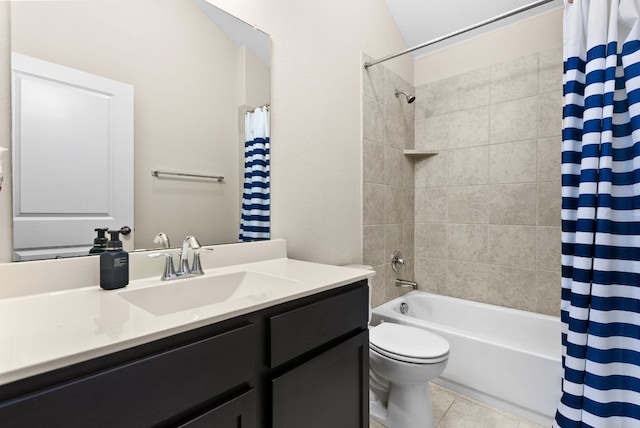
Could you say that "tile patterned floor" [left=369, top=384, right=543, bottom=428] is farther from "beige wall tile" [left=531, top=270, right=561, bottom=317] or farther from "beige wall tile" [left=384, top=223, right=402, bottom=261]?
"beige wall tile" [left=384, top=223, right=402, bottom=261]

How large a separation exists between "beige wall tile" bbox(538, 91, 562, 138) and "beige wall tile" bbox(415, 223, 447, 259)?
91 centimetres

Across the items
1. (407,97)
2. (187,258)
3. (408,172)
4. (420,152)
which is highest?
(407,97)

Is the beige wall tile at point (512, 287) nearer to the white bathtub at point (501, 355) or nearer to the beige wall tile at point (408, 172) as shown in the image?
the white bathtub at point (501, 355)

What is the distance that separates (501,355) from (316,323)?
1.29 metres

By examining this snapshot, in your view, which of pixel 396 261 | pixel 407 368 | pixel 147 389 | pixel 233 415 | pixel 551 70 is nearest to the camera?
pixel 147 389

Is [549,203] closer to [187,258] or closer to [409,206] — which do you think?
[409,206]

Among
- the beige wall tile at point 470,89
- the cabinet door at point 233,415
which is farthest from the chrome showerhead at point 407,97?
the cabinet door at point 233,415

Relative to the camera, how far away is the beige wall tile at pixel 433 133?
8.08 ft

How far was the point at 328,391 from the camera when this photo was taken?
977 millimetres

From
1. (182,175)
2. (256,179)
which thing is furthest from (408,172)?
(182,175)

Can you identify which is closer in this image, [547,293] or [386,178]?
[547,293]

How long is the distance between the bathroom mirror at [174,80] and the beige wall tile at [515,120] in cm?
168

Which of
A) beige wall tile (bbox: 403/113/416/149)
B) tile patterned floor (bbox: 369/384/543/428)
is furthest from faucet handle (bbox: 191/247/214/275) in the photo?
beige wall tile (bbox: 403/113/416/149)

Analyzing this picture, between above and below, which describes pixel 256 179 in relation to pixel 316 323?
above
